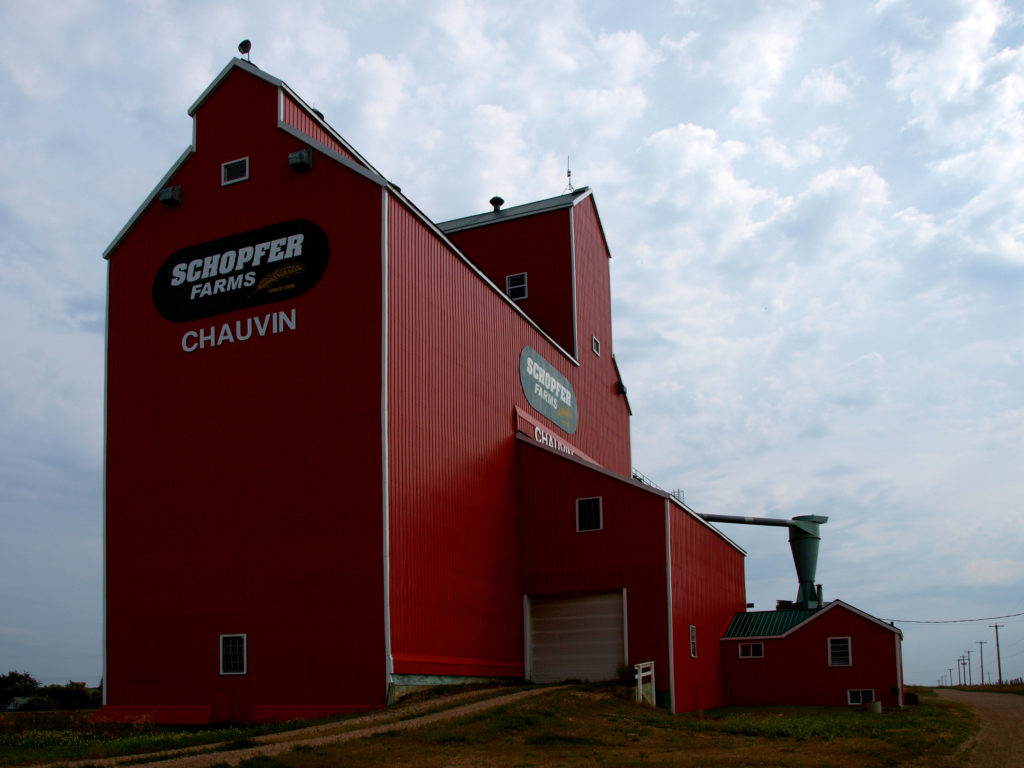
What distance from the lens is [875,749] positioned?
19.3 m

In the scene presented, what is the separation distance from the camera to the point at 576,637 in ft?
99.6

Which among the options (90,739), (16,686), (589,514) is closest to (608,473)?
(589,514)

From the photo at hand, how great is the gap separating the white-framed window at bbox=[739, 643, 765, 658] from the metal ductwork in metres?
8.41

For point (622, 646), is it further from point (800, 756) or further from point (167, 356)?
point (167, 356)

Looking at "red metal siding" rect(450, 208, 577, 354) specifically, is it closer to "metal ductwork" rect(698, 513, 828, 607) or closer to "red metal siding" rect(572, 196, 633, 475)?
"red metal siding" rect(572, 196, 633, 475)

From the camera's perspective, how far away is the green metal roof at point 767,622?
3597 centimetres

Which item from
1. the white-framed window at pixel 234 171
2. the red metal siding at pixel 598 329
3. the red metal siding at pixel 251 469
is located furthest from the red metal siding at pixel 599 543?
the white-framed window at pixel 234 171

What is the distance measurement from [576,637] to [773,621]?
9.63 m

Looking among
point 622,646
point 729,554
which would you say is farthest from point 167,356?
point 729,554

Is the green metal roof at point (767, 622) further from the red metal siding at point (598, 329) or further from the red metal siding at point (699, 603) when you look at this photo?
the red metal siding at point (598, 329)

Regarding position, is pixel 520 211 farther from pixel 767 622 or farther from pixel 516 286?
pixel 767 622

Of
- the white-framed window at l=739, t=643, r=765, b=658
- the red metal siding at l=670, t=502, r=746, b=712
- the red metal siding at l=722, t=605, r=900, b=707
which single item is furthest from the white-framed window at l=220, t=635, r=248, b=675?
the white-framed window at l=739, t=643, r=765, b=658

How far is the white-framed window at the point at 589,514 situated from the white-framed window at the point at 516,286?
11.4 meters

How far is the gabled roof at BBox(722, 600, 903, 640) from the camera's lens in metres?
35.1
